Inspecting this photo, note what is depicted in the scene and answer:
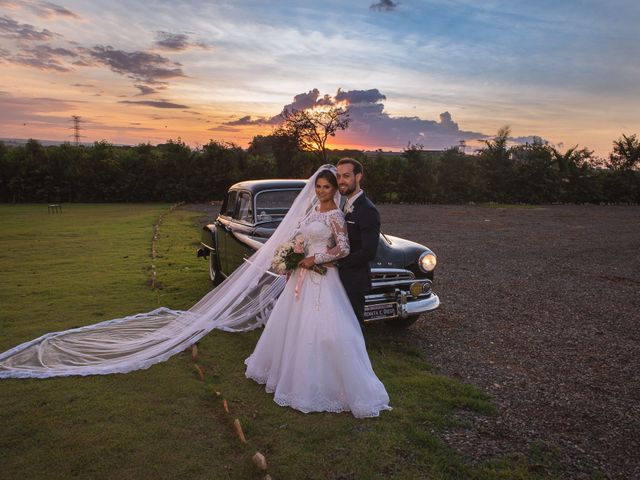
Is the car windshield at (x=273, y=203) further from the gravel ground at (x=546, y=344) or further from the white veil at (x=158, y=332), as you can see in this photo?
the gravel ground at (x=546, y=344)

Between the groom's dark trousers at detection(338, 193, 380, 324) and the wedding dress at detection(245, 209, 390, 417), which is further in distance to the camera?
the groom's dark trousers at detection(338, 193, 380, 324)

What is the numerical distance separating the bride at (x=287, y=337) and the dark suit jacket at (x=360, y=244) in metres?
0.11

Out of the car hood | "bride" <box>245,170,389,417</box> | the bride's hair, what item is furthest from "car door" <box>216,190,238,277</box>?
the bride's hair

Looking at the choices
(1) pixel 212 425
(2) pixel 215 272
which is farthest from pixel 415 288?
(2) pixel 215 272

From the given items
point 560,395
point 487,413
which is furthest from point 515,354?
point 487,413

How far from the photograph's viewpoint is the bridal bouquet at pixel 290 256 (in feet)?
14.5

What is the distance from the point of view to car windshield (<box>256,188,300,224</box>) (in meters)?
7.29

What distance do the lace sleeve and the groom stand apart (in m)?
0.09

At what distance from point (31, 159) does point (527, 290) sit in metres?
31.8

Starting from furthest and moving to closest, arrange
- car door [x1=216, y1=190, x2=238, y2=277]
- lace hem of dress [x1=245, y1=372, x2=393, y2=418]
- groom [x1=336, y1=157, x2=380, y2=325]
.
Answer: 1. car door [x1=216, y1=190, x2=238, y2=277]
2. groom [x1=336, y1=157, x2=380, y2=325]
3. lace hem of dress [x1=245, y1=372, x2=393, y2=418]

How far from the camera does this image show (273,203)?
7398 millimetres

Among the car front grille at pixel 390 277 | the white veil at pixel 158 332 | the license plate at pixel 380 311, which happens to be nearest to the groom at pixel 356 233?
the white veil at pixel 158 332

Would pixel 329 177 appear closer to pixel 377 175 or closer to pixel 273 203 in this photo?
pixel 273 203

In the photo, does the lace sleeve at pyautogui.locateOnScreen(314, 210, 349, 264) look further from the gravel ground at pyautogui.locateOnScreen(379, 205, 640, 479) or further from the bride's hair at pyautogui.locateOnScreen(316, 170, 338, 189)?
the gravel ground at pyautogui.locateOnScreen(379, 205, 640, 479)
